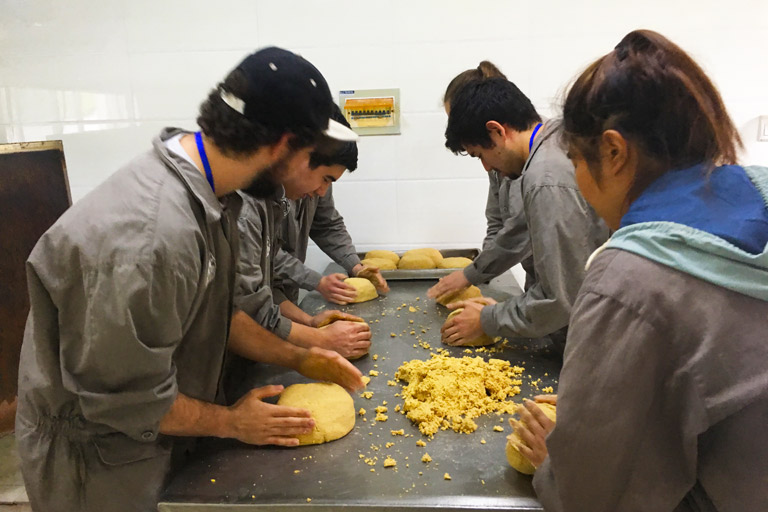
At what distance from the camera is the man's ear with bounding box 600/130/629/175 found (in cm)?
83

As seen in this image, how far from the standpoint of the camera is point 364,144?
2.96 meters

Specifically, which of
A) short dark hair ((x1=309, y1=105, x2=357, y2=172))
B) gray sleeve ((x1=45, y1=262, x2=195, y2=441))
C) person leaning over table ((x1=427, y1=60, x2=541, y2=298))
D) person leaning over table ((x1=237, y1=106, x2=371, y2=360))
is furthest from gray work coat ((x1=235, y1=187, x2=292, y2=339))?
person leaning over table ((x1=427, y1=60, x2=541, y2=298))

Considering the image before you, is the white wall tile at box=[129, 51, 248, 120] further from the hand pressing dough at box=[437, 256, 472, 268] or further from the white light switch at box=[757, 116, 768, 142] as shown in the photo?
the white light switch at box=[757, 116, 768, 142]

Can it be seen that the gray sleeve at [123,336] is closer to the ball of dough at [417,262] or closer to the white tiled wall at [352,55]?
the ball of dough at [417,262]

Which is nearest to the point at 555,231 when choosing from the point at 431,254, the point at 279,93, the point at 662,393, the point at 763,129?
the point at 662,393

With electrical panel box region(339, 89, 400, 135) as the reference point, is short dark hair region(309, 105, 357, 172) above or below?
below

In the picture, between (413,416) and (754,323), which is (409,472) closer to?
(413,416)

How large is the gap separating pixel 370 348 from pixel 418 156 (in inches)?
59.2

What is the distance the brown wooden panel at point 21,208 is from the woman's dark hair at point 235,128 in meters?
1.64

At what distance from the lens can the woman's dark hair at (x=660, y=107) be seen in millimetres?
792

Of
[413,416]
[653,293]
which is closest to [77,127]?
[413,416]

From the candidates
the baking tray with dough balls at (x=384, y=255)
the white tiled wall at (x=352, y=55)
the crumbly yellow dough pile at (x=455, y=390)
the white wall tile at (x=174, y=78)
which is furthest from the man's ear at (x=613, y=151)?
the white wall tile at (x=174, y=78)

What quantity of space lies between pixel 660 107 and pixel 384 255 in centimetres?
212

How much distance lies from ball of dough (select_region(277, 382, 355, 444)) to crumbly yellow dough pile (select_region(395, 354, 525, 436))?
0.56 feet
